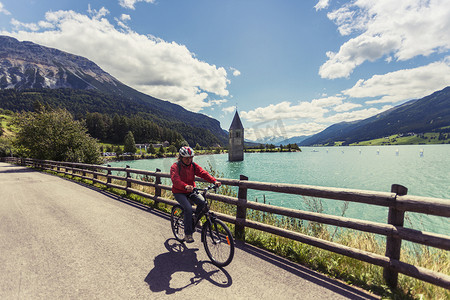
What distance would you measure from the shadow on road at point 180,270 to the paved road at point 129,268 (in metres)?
0.02

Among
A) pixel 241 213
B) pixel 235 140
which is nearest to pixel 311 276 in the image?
pixel 241 213

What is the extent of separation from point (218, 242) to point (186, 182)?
1.57m

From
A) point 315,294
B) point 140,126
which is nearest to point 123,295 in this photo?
point 315,294

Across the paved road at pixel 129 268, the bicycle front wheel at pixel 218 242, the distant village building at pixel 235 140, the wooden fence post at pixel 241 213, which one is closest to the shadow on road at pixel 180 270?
the paved road at pixel 129 268

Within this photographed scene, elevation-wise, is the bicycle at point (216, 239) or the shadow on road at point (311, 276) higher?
the bicycle at point (216, 239)

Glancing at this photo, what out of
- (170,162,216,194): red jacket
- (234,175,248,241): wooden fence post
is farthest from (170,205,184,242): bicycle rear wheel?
(234,175,248,241): wooden fence post

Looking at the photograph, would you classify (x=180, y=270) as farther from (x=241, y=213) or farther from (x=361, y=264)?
(x=361, y=264)

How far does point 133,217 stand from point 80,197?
493 cm

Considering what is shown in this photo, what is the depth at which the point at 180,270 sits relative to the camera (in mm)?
4027

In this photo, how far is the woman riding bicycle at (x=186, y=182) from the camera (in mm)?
4695

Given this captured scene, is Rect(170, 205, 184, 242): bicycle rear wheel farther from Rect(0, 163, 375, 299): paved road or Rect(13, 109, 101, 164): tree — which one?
Rect(13, 109, 101, 164): tree

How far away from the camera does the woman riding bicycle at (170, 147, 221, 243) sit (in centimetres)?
470

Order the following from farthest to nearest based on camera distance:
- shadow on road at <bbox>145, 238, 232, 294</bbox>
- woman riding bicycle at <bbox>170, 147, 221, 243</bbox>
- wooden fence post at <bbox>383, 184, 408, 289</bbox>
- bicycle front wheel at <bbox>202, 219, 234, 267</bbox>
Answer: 1. woman riding bicycle at <bbox>170, 147, 221, 243</bbox>
2. bicycle front wheel at <bbox>202, 219, 234, 267</bbox>
3. shadow on road at <bbox>145, 238, 232, 294</bbox>
4. wooden fence post at <bbox>383, 184, 408, 289</bbox>

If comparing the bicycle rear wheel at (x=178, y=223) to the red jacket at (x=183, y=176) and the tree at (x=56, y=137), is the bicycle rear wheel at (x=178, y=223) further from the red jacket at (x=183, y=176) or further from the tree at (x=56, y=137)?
the tree at (x=56, y=137)
